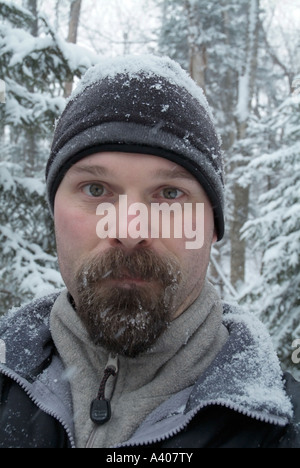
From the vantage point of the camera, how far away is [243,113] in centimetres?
1194

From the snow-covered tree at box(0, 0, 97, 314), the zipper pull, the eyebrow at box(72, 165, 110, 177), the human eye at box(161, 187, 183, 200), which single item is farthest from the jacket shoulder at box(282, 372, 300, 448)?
the snow-covered tree at box(0, 0, 97, 314)

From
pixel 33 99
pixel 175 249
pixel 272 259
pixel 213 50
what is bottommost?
pixel 272 259

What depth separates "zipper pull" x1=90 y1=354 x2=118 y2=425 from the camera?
1325 mm

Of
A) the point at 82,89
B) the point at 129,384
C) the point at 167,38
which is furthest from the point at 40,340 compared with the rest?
the point at 167,38

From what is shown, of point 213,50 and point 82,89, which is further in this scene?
point 213,50

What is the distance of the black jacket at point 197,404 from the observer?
1229mm

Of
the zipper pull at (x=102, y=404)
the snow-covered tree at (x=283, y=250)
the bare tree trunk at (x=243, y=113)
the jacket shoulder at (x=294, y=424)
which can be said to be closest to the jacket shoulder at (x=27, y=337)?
the zipper pull at (x=102, y=404)

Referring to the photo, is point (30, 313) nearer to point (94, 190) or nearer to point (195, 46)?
point (94, 190)

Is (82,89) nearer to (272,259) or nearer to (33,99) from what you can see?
(33,99)

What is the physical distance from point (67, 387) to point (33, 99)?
13.2 feet

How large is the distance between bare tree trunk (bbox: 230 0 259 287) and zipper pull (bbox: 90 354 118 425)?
34.5ft

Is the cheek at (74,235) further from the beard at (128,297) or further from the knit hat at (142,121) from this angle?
the knit hat at (142,121)

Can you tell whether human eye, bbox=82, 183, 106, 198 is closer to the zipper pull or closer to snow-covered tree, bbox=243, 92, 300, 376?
the zipper pull

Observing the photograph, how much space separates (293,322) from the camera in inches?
207
